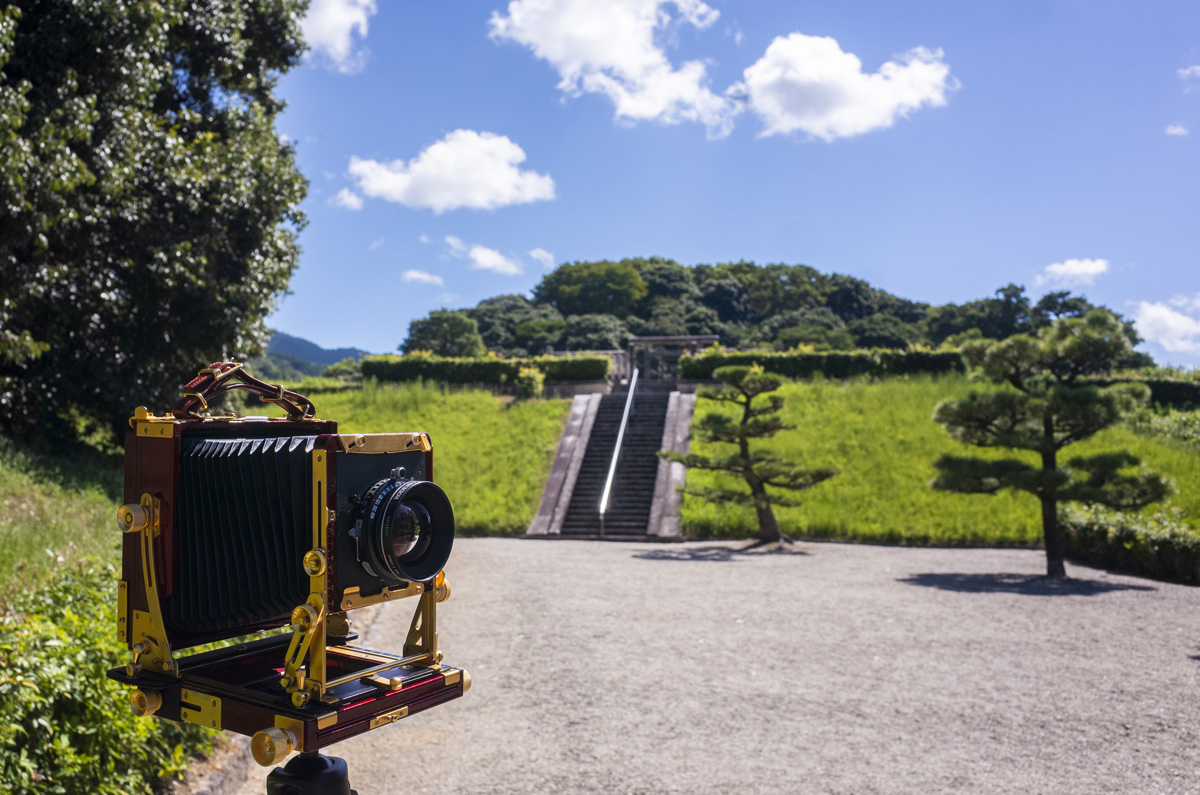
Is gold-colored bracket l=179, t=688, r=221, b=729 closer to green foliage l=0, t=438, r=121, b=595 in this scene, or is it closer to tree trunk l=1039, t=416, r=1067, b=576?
green foliage l=0, t=438, r=121, b=595

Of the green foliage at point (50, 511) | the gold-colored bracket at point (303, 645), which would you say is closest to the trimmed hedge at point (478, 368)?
the green foliage at point (50, 511)

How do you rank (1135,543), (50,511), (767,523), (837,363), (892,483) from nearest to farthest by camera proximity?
1. (50,511)
2. (1135,543)
3. (767,523)
4. (892,483)
5. (837,363)

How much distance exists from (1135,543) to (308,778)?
38.3 feet

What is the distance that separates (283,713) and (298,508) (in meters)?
0.39

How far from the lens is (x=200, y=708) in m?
1.67

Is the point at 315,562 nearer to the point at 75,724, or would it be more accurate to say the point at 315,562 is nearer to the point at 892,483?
the point at 75,724

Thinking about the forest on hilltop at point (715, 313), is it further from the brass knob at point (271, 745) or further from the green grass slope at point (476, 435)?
the brass knob at point (271, 745)

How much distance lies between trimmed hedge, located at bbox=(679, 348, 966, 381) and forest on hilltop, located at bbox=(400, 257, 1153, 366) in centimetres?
2168

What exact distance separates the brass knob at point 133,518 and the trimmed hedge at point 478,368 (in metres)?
21.0

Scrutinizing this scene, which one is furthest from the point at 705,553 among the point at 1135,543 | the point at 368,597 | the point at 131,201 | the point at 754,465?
the point at 368,597

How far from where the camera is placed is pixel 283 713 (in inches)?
60.3

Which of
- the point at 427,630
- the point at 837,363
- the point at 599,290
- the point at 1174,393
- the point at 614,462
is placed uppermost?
the point at 599,290

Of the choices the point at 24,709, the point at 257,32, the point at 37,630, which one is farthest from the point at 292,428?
the point at 257,32

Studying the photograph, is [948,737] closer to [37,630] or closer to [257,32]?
[37,630]
